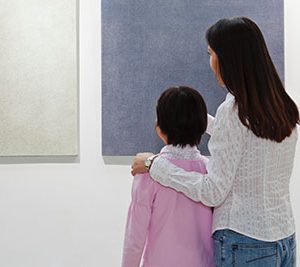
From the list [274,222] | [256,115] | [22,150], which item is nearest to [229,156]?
[256,115]

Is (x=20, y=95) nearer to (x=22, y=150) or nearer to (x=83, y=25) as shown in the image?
(x=22, y=150)

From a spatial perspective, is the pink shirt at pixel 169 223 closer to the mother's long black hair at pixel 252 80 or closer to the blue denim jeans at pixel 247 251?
the blue denim jeans at pixel 247 251

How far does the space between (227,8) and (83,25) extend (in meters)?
0.71

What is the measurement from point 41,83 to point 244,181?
1.28 m

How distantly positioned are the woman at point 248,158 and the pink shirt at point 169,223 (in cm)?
10

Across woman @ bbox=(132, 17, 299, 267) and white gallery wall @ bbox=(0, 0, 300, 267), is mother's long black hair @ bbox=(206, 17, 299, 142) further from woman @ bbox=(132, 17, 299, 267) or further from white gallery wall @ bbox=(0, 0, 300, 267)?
white gallery wall @ bbox=(0, 0, 300, 267)

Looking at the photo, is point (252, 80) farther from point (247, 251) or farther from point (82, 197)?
point (82, 197)

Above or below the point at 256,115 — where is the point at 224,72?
above

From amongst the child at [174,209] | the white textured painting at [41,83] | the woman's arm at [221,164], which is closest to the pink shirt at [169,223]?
the child at [174,209]

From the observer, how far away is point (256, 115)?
4.52 feet

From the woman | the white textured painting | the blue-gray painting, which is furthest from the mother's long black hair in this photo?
the white textured painting

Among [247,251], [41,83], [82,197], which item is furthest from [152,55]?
[247,251]

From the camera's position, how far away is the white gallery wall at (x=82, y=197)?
2334mm

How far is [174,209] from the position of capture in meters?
1.56
